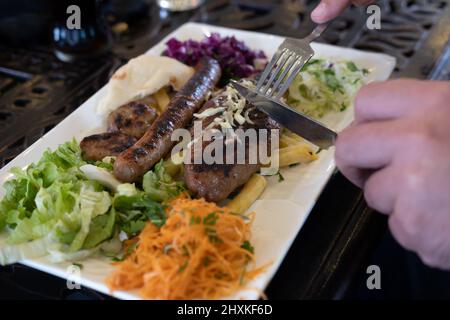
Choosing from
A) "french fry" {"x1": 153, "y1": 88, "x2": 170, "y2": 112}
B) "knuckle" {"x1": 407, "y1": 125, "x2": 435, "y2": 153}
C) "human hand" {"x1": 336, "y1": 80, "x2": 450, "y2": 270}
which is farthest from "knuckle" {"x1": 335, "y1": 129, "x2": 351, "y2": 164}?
"french fry" {"x1": 153, "y1": 88, "x2": 170, "y2": 112}

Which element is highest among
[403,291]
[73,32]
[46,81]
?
[73,32]

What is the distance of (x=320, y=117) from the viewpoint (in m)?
2.19

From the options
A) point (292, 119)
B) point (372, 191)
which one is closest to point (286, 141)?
point (292, 119)

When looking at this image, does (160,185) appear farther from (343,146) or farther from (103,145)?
(343,146)

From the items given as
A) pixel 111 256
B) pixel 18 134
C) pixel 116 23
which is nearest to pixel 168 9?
pixel 116 23

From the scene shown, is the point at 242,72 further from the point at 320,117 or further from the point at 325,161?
the point at 325,161

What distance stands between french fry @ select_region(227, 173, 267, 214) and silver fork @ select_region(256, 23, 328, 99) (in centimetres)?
35

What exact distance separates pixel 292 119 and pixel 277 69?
29 cm

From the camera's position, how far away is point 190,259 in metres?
1.41

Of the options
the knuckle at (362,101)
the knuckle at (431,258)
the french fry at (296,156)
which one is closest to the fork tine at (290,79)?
the french fry at (296,156)

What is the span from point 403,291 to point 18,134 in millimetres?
1630

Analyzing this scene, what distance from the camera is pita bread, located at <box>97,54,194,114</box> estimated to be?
7.16 feet

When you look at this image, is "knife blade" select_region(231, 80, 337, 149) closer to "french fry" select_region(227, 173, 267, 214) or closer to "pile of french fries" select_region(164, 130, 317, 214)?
"pile of french fries" select_region(164, 130, 317, 214)

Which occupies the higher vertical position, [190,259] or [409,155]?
[409,155]
